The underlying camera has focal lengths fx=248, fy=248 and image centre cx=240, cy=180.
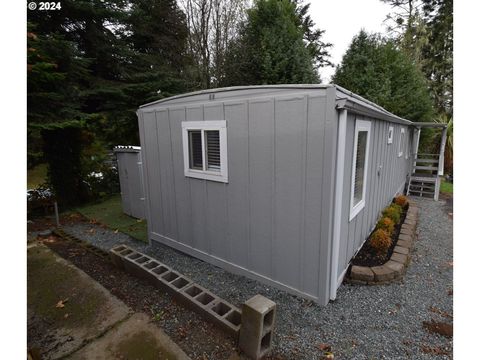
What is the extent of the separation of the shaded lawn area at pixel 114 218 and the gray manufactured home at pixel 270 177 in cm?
139

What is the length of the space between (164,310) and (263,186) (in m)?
1.76

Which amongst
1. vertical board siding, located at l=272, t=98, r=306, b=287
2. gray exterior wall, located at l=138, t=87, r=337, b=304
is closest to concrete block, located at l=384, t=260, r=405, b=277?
gray exterior wall, located at l=138, t=87, r=337, b=304

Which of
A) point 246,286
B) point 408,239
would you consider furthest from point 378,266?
point 246,286

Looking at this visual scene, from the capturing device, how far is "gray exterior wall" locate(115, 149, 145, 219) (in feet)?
18.4

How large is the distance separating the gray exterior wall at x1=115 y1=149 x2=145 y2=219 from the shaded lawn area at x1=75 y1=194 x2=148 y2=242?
27 cm

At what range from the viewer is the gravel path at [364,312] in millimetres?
2252

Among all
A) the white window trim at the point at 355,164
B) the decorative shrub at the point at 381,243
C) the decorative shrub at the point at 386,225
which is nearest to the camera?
the white window trim at the point at 355,164

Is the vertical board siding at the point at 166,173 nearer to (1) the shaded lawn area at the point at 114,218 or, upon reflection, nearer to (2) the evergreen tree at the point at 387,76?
(1) the shaded lawn area at the point at 114,218

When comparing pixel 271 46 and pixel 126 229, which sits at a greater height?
pixel 271 46

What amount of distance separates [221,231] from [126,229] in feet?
9.75

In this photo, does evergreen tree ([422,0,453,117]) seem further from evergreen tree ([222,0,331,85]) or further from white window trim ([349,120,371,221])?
white window trim ([349,120,371,221])

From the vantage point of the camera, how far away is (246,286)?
3.21m

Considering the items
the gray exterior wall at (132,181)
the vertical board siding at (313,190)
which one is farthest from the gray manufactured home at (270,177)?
the gray exterior wall at (132,181)
